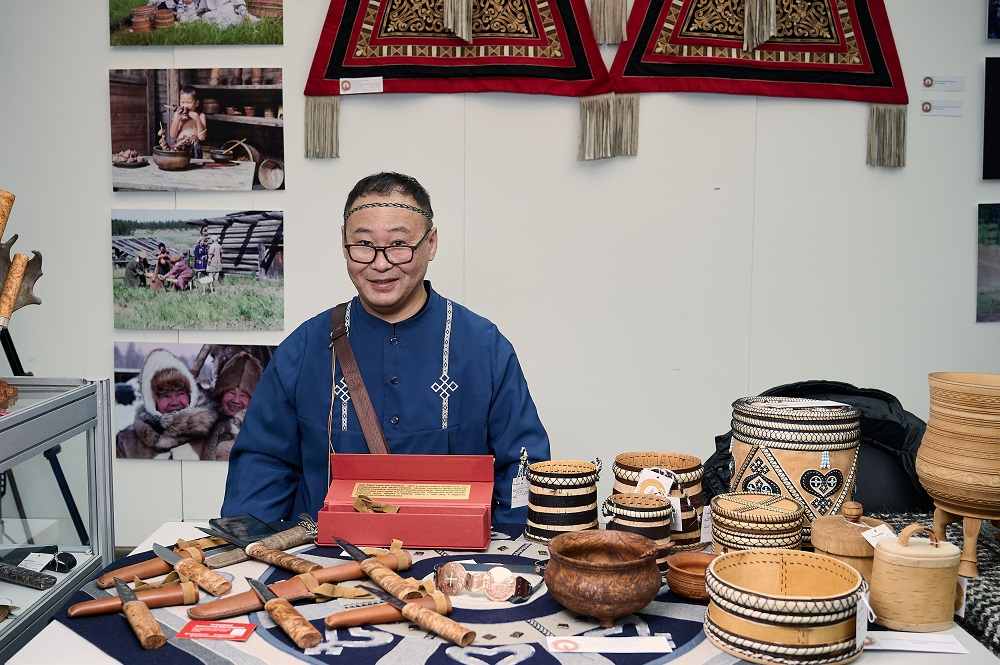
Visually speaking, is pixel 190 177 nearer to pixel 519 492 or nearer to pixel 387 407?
pixel 387 407

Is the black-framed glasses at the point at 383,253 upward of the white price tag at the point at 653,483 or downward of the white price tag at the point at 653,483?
upward

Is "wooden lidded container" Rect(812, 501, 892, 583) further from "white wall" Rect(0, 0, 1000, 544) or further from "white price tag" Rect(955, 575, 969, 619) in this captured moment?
"white wall" Rect(0, 0, 1000, 544)

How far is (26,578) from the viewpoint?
2.08m

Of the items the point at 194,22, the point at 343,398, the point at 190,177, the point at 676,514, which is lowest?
the point at 676,514

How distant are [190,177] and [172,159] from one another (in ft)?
0.36

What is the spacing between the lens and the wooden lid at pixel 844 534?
63.1 inches

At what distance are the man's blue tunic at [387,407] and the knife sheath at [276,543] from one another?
57 centimetres

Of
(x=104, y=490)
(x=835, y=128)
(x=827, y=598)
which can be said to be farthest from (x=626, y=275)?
(x=827, y=598)

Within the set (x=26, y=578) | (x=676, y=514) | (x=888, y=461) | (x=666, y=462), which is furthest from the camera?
(x=888, y=461)

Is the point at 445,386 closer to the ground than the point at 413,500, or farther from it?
farther from it

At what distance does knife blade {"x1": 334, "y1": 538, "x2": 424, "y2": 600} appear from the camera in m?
1.58

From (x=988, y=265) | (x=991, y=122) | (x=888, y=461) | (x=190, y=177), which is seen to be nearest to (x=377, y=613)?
(x=888, y=461)

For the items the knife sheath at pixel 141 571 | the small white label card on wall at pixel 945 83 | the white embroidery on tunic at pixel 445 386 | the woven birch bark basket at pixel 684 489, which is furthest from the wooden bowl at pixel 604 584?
the small white label card on wall at pixel 945 83

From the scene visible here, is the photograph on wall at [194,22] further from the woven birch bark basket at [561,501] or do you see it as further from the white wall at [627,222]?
the woven birch bark basket at [561,501]
